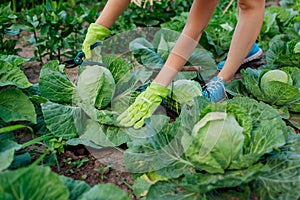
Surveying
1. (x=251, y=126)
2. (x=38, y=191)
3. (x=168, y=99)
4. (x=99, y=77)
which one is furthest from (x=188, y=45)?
(x=38, y=191)

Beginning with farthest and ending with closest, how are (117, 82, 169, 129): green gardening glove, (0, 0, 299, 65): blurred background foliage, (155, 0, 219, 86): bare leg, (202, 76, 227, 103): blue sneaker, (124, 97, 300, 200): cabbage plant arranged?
(0, 0, 299, 65): blurred background foliage, (202, 76, 227, 103): blue sneaker, (155, 0, 219, 86): bare leg, (117, 82, 169, 129): green gardening glove, (124, 97, 300, 200): cabbage plant

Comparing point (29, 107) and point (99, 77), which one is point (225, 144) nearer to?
point (99, 77)

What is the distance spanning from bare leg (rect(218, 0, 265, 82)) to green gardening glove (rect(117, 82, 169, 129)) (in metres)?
0.70

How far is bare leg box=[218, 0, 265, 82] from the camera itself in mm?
2625

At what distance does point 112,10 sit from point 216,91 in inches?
35.5

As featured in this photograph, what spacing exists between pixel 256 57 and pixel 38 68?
1932 mm

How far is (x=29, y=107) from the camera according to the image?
89.0 inches

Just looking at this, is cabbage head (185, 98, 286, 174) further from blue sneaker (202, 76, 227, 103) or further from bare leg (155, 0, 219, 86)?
blue sneaker (202, 76, 227, 103)

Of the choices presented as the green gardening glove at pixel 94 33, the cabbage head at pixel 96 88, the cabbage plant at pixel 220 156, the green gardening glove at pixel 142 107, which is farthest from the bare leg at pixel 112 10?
Answer: the cabbage plant at pixel 220 156

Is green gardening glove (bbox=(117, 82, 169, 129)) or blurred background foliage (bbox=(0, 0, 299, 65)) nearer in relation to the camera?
green gardening glove (bbox=(117, 82, 169, 129))

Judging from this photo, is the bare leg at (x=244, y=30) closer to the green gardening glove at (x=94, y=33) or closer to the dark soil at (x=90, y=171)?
the green gardening glove at (x=94, y=33)

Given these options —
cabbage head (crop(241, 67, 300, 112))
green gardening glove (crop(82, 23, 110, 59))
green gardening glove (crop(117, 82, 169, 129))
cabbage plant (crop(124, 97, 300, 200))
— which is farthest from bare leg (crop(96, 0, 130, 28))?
cabbage head (crop(241, 67, 300, 112))

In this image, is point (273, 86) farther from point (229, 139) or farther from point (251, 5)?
point (229, 139)

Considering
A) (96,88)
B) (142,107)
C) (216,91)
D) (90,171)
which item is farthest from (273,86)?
(90,171)
